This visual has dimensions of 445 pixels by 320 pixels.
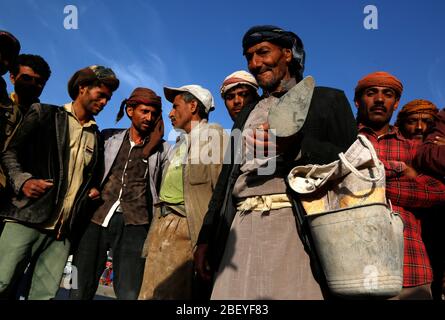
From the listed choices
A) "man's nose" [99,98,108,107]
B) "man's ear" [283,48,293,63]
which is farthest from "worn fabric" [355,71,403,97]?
"man's nose" [99,98,108,107]

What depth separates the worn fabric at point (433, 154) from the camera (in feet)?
8.44

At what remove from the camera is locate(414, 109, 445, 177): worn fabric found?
2.57 meters

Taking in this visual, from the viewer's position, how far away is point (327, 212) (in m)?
1.70

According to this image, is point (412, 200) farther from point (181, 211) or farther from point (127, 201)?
point (127, 201)

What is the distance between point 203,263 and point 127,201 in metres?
1.55

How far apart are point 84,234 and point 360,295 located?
2716 mm

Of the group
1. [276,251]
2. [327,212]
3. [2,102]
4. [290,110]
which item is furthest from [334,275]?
[2,102]

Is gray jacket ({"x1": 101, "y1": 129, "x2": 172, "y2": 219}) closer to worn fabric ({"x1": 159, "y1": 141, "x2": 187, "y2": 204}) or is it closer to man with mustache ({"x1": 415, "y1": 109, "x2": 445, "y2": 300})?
worn fabric ({"x1": 159, "y1": 141, "x2": 187, "y2": 204})

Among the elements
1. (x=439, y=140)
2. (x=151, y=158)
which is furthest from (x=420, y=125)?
(x=151, y=158)

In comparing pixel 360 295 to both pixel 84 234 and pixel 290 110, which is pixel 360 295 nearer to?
pixel 290 110

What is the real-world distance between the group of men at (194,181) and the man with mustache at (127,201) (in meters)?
0.01

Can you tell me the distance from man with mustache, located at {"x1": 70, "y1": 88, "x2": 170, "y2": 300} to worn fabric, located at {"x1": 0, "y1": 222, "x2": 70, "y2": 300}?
0.21 metres

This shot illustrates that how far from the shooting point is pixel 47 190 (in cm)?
326

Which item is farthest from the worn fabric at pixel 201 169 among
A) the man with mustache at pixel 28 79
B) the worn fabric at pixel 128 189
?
the man with mustache at pixel 28 79
